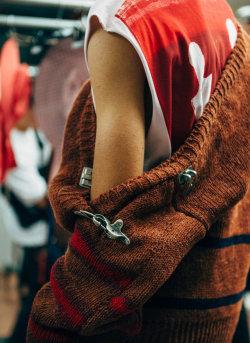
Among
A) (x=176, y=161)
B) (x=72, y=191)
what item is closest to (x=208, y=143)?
(x=176, y=161)

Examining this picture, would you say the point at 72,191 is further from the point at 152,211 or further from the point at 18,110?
the point at 18,110

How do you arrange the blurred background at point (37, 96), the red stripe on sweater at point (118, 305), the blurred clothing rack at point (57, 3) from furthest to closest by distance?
the blurred background at point (37, 96)
the blurred clothing rack at point (57, 3)
the red stripe on sweater at point (118, 305)

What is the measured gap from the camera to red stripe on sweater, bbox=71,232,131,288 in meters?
0.34

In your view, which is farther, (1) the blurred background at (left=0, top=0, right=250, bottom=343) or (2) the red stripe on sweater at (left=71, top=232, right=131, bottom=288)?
(1) the blurred background at (left=0, top=0, right=250, bottom=343)

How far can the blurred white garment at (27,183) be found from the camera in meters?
1.08

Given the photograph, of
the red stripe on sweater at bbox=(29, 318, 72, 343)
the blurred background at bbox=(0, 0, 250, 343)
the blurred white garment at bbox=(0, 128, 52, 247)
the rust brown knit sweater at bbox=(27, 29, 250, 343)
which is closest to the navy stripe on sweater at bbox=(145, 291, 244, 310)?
the rust brown knit sweater at bbox=(27, 29, 250, 343)

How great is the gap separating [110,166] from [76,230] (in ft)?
0.24

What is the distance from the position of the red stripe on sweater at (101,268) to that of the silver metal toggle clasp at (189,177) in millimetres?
112

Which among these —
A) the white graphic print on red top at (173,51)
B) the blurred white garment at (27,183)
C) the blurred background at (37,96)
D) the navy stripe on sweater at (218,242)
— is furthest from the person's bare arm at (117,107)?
the blurred white garment at (27,183)

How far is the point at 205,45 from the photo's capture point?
37 cm

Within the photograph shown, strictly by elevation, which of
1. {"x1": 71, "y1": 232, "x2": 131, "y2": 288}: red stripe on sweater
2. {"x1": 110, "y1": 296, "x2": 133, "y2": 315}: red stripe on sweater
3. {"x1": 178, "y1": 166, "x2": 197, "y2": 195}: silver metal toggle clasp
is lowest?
{"x1": 110, "y1": 296, "x2": 133, "y2": 315}: red stripe on sweater

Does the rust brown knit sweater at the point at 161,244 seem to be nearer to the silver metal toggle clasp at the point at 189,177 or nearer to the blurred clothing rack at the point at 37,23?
the silver metal toggle clasp at the point at 189,177

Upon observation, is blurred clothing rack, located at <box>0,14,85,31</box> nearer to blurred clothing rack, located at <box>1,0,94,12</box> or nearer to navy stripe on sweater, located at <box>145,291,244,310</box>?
blurred clothing rack, located at <box>1,0,94,12</box>

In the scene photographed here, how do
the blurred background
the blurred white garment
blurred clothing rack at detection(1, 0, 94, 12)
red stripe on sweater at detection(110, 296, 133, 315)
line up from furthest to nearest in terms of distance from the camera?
the blurred white garment, the blurred background, blurred clothing rack at detection(1, 0, 94, 12), red stripe on sweater at detection(110, 296, 133, 315)
